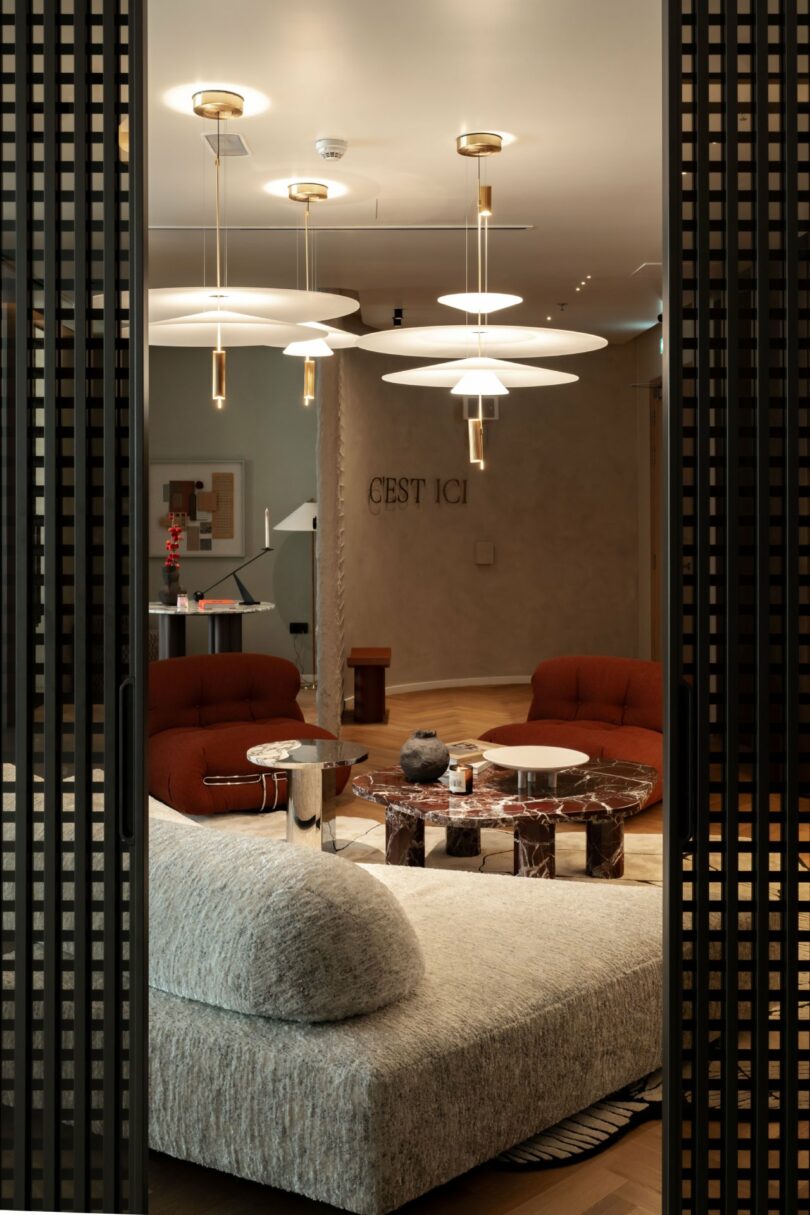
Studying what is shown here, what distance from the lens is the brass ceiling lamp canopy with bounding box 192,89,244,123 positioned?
4301 mm

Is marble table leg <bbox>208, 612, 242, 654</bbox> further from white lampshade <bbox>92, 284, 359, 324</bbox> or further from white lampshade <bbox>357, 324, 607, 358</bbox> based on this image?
white lampshade <bbox>92, 284, 359, 324</bbox>

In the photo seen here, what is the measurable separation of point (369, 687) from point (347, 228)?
3659mm

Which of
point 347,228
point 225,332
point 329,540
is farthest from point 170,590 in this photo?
point 225,332

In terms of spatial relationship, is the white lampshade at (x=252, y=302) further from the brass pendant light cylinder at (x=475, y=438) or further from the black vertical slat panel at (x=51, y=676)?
the black vertical slat panel at (x=51, y=676)

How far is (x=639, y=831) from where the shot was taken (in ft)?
18.2

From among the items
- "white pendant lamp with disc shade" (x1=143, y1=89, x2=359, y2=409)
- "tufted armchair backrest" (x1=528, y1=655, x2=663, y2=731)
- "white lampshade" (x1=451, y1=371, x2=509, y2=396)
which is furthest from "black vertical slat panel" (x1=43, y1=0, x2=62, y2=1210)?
"tufted armchair backrest" (x1=528, y1=655, x2=663, y2=731)

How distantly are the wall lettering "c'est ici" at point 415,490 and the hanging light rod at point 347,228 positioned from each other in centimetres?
372

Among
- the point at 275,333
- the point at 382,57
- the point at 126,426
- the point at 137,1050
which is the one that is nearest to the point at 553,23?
the point at 382,57

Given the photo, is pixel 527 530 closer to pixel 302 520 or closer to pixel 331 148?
pixel 302 520

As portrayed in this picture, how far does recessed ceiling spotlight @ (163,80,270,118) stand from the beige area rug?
9.05ft

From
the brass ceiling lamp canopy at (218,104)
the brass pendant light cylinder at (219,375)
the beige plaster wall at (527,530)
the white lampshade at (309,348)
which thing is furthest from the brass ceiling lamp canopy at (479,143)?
the beige plaster wall at (527,530)

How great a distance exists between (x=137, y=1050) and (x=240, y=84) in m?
3.57

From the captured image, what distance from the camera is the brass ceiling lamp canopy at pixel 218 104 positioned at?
430 cm

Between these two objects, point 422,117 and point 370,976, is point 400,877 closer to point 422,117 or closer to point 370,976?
point 370,976
